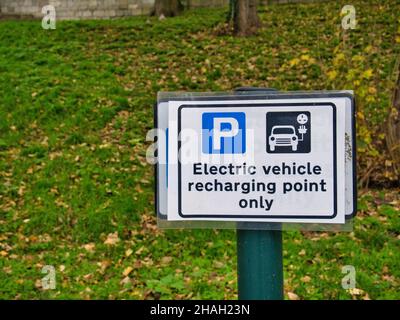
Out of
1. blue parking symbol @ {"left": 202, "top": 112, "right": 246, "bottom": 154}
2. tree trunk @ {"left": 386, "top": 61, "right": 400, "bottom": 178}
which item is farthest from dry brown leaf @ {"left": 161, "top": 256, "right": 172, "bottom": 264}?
blue parking symbol @ {"left": 202, "top": 112, "right": 246, "bottom": 154}

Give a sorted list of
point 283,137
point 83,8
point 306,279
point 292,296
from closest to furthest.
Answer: point 283,137 → point 292,296 → point 306,279 → point 83,8

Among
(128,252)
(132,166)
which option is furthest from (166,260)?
(132,166)

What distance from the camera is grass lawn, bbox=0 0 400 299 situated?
4.59 metres

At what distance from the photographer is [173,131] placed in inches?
74.0

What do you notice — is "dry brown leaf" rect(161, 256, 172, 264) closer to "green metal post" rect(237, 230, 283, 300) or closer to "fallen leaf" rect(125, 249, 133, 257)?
"fallen leaf" rect(125, 249, 133, 257)

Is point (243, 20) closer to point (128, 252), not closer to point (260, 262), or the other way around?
point (128, 252)

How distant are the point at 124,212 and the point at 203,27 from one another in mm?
8595

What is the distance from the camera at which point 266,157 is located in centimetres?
184

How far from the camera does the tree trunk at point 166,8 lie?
1542 cm

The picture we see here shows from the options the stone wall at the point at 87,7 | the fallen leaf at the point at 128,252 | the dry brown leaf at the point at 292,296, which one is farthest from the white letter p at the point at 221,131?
the stone wall at the point at 87,7

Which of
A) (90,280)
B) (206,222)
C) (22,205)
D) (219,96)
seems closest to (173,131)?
(219,96)

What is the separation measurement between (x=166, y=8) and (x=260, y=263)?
47.1 ft

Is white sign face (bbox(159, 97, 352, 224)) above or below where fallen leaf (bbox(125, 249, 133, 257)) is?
above

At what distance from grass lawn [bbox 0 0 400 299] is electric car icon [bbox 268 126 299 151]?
2607mm
